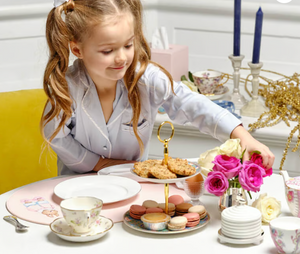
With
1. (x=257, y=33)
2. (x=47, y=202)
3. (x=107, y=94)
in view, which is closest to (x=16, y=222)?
(x=47, y=202)

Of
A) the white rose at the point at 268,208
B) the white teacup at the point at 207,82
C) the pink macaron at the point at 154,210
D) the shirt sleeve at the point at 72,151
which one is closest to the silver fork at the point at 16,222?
the pink macaron at the point at 154,210

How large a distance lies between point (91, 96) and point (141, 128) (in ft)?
0.70

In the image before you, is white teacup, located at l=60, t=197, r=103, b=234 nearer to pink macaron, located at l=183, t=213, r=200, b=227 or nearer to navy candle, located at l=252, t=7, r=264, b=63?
pink macaron, located at l=183, t=213, r=200, b=227

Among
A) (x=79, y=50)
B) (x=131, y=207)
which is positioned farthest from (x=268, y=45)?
(x=131, y=207)

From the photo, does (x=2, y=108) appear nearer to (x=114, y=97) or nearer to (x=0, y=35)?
(x=114, y=97)

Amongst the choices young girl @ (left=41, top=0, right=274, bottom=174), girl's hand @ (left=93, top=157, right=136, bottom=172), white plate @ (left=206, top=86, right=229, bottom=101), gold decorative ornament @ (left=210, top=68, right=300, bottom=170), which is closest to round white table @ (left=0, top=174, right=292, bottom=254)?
young girl @ (left=41, top=0, right=274, bottom=174)

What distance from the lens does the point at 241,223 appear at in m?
1.15

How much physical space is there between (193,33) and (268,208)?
1.80m

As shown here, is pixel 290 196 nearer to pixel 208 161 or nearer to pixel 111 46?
pixel 208 161

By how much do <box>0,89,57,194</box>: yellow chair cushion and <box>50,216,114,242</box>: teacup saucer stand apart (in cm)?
59

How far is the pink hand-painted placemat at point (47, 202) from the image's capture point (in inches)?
51.4

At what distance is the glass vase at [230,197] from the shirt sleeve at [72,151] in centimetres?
59

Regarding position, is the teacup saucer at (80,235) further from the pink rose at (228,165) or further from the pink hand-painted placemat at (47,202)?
the pink rose at (228,165)

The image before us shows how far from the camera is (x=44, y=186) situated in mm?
1509
